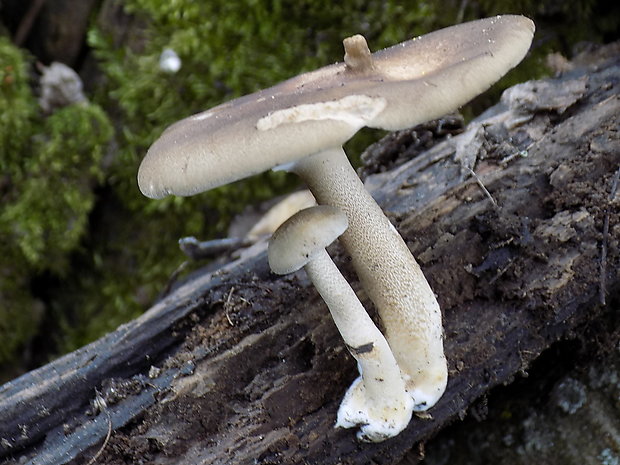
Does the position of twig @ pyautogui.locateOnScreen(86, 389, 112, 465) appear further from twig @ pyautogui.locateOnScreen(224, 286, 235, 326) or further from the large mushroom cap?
the large mushroom cap

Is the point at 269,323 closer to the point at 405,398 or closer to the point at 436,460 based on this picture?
the point at 405,398

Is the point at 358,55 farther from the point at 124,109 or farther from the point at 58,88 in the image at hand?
the point at 58,88

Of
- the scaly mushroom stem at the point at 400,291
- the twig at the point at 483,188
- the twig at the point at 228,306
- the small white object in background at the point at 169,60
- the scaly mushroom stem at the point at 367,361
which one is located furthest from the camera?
the small white object in background at the point at 169,60

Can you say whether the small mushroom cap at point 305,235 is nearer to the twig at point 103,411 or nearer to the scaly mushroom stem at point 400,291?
the scaly mushroom stem at point 400,291

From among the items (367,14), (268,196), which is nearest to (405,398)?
(268,196)

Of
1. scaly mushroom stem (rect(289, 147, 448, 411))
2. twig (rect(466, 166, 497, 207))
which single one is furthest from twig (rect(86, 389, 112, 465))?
twig (rect(466, 166, 497, 207))

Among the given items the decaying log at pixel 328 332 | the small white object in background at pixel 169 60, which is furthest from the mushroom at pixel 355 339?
the small white object in background at pixel 169 60

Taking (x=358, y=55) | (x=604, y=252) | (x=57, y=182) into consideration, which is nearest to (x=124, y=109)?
(x=57, y=182)
